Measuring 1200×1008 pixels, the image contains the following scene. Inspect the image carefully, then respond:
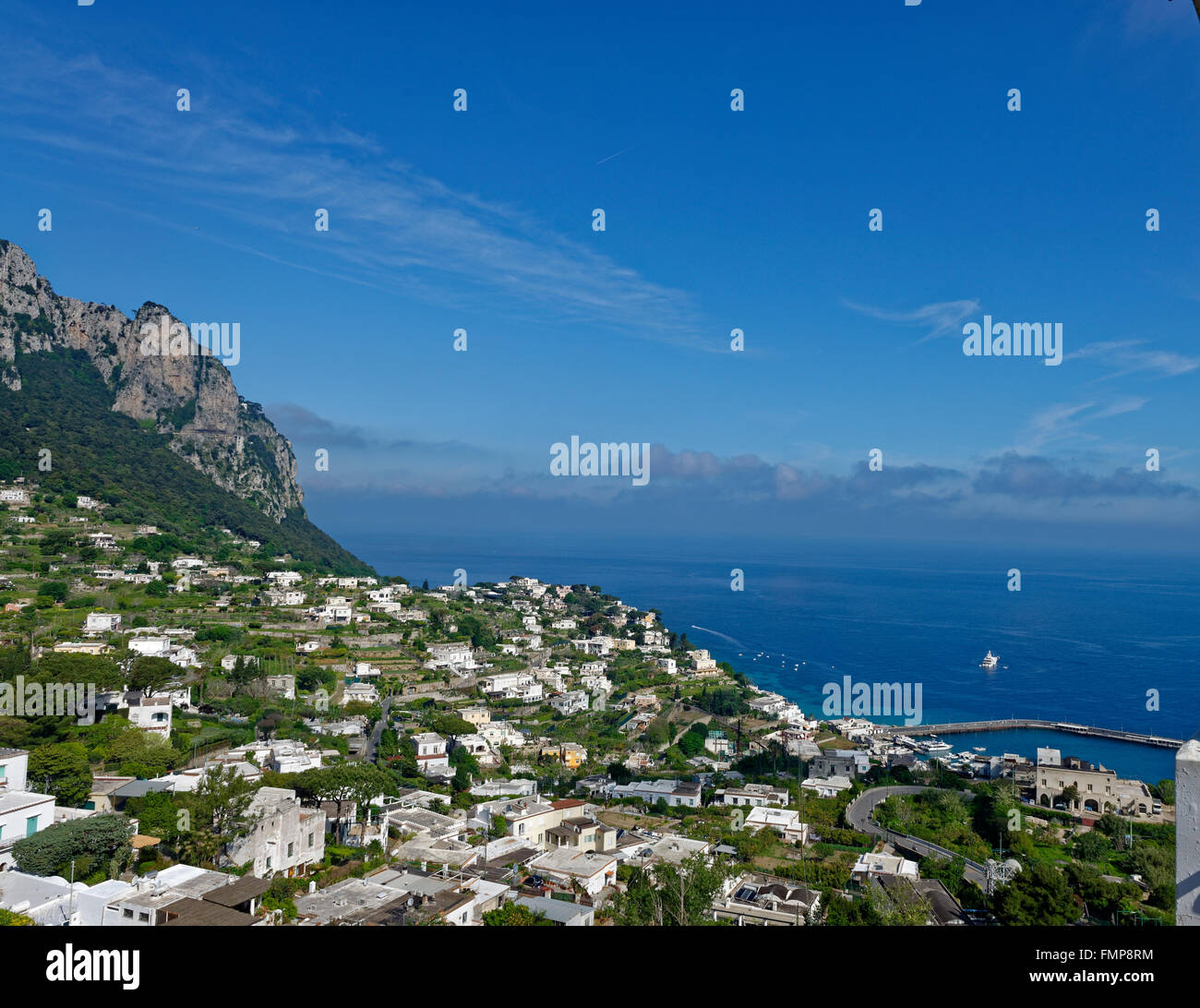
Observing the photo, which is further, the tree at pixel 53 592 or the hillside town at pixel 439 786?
the tree at pixel 53 592

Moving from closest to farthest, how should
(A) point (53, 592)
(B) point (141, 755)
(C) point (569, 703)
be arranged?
(B) point (141, 755), (A) point (53, 592), (C) point (569, 703)

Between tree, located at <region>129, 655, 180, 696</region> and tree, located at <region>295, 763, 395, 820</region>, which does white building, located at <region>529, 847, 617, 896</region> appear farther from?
tree, located at <region>129, 655, 180, 696</region>

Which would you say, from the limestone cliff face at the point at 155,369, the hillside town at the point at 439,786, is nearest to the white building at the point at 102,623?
the hillside town at the point at 439,786

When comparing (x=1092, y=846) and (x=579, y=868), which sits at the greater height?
(x=579, y=868)

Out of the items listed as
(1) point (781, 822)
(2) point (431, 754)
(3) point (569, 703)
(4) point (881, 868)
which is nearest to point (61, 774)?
(2) point (431, 754)

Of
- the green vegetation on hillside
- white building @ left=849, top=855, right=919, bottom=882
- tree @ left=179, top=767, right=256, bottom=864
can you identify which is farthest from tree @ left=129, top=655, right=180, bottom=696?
the green vegetation on hillside

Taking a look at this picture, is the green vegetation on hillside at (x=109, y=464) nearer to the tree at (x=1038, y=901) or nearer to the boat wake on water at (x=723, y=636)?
the boat wake on water at (x=723, y=636)

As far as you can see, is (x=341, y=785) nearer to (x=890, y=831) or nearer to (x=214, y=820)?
(x=214, y=820)
